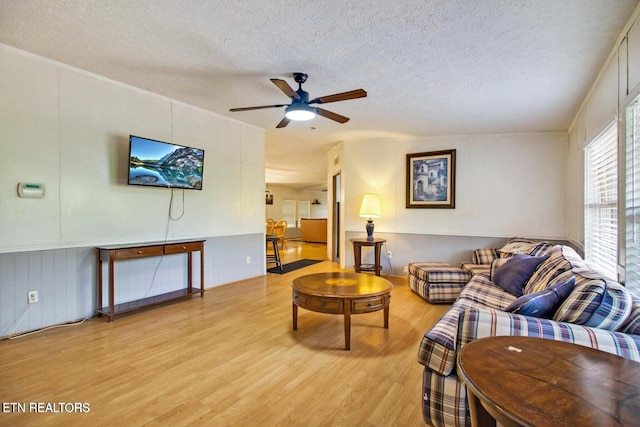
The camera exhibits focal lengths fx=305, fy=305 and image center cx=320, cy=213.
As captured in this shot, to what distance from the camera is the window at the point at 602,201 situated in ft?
8.40

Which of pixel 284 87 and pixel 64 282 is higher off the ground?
pixel 284 87

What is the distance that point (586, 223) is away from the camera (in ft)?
11.3

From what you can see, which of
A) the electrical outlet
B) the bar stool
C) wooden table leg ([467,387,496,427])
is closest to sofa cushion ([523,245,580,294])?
wooden table leg ([467,387,496,427])

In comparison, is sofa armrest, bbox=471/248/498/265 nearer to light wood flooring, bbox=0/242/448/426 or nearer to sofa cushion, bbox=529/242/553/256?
sofa cushion, bbox=529/242/553/256

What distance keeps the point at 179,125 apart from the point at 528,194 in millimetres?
5196

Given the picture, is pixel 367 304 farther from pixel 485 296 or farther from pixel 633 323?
pixel 633 323

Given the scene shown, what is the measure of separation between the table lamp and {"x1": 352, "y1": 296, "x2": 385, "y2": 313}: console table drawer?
2.52 metres

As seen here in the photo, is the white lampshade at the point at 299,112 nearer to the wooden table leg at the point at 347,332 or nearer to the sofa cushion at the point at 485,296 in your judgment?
the wooden table leg at the point at 347,332

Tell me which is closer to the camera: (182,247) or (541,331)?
(541,331)

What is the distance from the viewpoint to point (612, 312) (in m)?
1.47

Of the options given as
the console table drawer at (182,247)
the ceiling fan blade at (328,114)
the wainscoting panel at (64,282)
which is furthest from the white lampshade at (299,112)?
the wainscoting panel at (64,282)

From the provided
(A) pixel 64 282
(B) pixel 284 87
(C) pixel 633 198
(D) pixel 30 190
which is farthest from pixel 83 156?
(C) pixel 633 198

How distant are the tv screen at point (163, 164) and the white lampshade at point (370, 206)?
8.73 ft

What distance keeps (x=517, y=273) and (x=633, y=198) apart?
1.11 m
